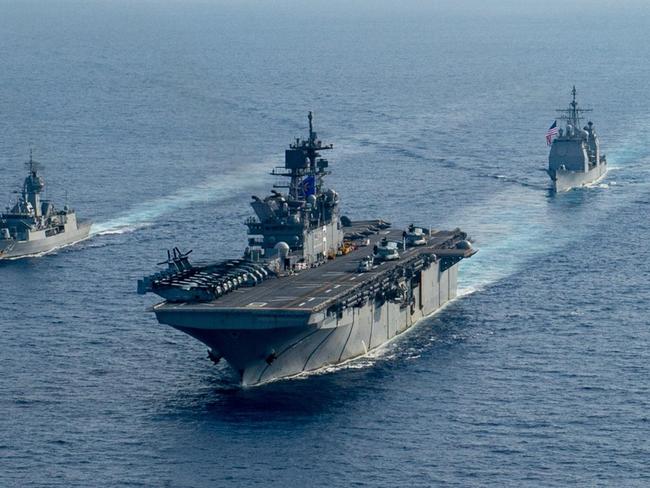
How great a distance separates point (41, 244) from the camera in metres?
95.0

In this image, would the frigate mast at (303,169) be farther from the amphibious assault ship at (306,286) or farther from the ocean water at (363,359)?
the ocean water at (363,359)

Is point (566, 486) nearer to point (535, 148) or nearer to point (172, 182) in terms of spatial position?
point (172, 182)

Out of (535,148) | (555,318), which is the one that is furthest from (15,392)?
(535,148)

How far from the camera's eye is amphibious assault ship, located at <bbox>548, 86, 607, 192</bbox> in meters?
115

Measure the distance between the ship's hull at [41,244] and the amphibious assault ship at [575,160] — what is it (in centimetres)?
3356

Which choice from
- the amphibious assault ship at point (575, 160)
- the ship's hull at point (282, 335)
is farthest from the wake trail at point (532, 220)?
the ship's hull at point (282, 335)

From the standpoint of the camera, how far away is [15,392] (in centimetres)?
6394

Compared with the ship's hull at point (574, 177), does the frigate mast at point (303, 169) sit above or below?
above

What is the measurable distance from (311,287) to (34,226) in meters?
30.1

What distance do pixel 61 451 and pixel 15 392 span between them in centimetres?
758

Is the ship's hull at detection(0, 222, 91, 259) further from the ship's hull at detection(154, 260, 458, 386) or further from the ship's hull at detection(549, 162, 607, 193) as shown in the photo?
the ship's hull at detection(549, 162, 607, 193)

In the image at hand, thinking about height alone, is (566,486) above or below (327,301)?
below

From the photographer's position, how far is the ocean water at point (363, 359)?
186 feet

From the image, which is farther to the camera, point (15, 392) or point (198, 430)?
point (15, 392)
